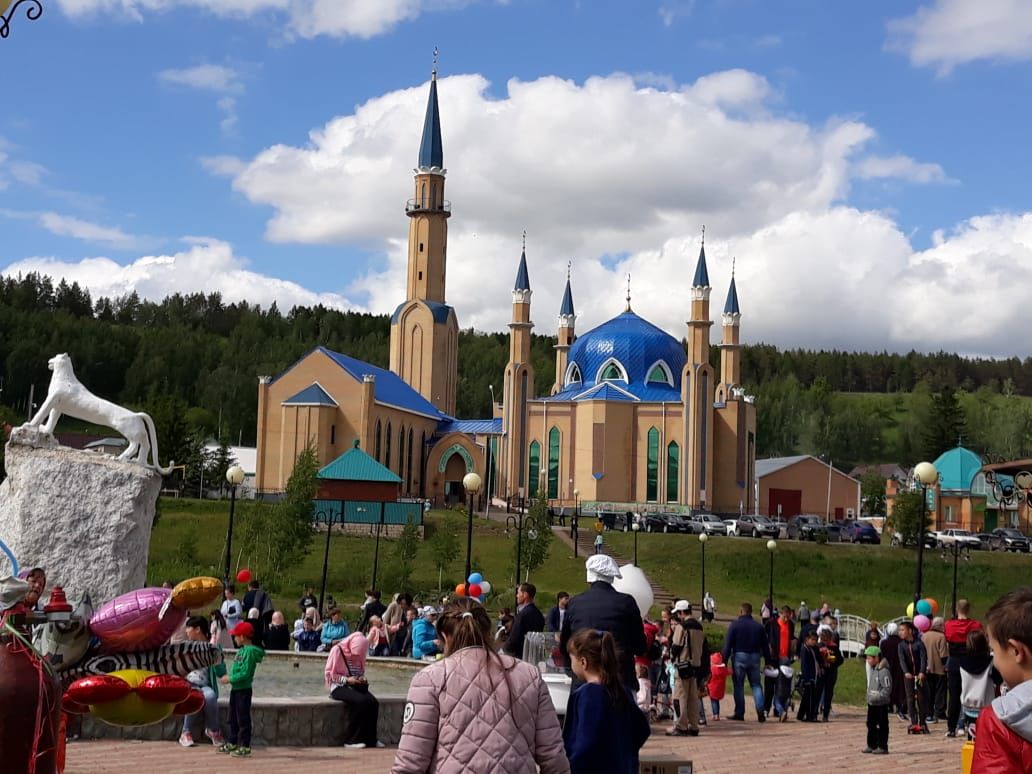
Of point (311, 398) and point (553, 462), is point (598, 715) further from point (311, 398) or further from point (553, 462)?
point (553, 462)

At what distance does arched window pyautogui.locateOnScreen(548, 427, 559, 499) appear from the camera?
217ft

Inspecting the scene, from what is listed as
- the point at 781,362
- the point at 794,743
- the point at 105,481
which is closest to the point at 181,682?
the point at 794,743

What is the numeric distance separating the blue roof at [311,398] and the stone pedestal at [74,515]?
46.4 m

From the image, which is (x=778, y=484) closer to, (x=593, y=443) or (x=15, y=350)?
(x=593, y=443)

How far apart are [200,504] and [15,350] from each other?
65551mm

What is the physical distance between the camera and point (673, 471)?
65000mm

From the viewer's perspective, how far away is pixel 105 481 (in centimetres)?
1655

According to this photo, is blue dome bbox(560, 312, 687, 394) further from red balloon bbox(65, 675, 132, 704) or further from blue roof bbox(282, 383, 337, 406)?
red balloon bbox(65, 675, 132, 704)

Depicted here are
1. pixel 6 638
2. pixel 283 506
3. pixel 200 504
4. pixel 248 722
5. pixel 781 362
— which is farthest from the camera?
pixel 781 362

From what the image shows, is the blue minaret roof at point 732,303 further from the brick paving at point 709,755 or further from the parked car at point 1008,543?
the brick paving at point 709,755

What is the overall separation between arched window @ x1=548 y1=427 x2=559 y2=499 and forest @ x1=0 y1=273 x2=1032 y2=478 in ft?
140

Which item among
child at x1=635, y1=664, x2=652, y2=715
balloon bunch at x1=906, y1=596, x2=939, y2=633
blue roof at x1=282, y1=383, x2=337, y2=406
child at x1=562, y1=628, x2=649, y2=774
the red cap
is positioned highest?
blue roof at x1=282, y1=383, x2=337, y2=406

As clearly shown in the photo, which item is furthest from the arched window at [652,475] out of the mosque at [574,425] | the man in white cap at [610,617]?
the man in white cap at [610,617]

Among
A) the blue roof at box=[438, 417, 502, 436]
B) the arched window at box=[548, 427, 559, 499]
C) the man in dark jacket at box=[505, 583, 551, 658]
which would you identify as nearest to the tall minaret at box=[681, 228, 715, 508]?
the arched window at box=[548, 427, 559, 499]
